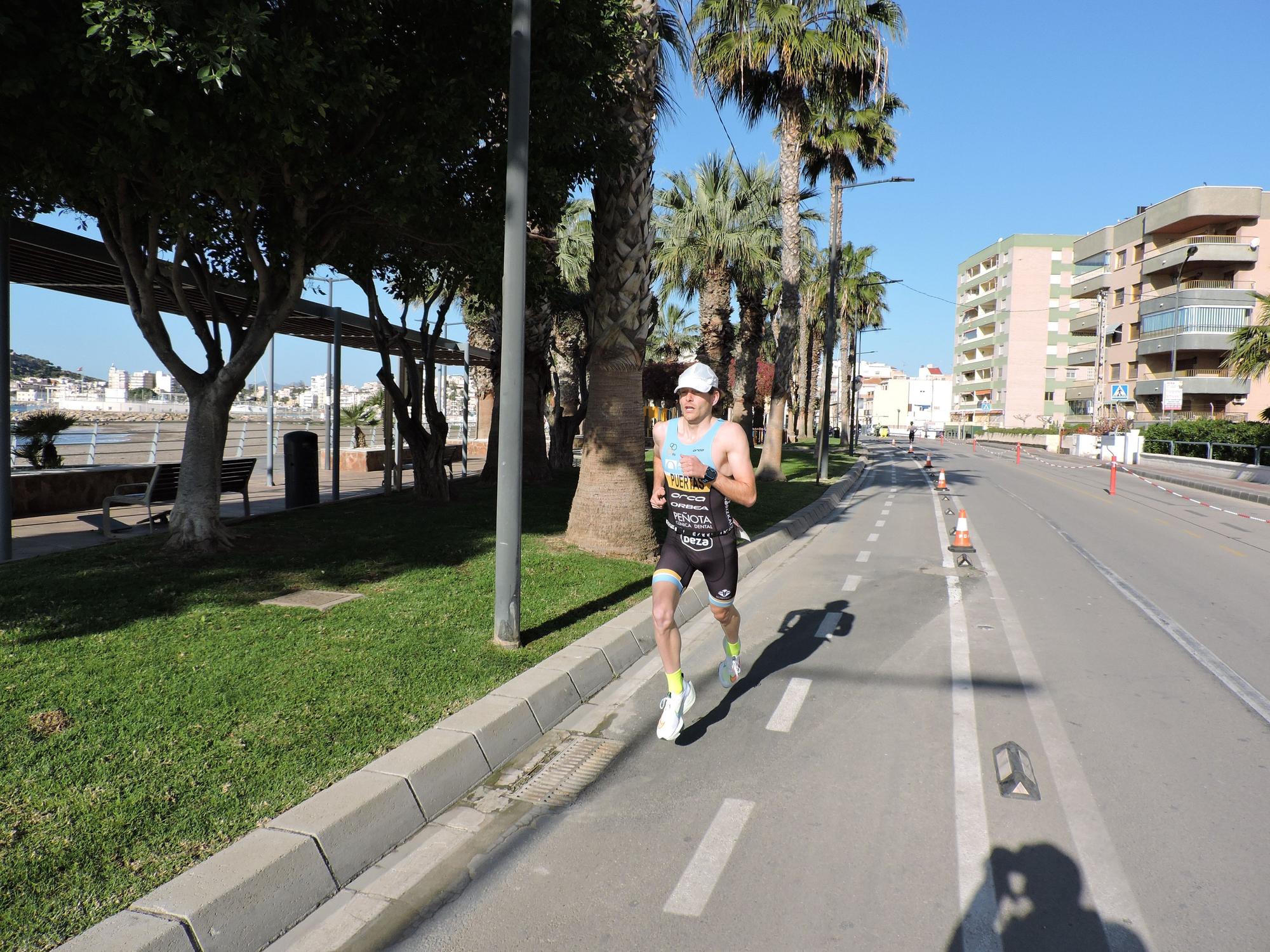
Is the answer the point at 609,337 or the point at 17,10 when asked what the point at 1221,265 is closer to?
the point at 609,337

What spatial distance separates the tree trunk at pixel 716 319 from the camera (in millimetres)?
24547

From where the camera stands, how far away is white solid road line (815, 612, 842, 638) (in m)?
7.26

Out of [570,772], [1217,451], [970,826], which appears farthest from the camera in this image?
[1217,451]

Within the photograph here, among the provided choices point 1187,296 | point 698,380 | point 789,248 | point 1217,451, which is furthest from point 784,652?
point 1187,296

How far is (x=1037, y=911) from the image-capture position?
317 cm

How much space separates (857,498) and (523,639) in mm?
15692

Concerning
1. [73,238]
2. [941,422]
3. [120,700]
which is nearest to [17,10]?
[73,238]

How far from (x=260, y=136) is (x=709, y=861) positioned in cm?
653

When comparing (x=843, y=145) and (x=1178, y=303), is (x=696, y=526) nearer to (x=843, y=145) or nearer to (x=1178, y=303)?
(x=843, y=145)

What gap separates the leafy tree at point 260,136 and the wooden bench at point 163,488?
1741mm

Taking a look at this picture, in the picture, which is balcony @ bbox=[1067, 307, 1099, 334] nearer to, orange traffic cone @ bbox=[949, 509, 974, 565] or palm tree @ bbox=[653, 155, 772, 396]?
palm tree @ bbox=[653, 155, 772, 396]

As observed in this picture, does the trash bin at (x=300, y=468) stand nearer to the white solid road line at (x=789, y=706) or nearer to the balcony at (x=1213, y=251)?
the white solid road line at (x=789, y=706)

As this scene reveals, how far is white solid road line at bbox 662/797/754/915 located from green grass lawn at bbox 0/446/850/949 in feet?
5.19

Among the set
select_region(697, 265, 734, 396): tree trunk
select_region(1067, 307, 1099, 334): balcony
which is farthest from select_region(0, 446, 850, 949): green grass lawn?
select_region(1067, 307, 1099, 334): balcony
